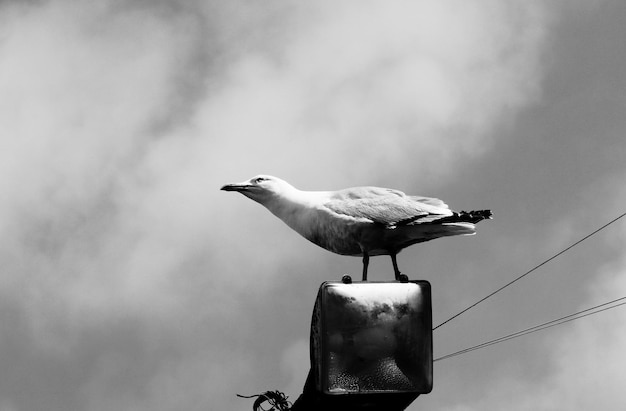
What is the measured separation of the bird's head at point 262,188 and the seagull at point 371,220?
214mm

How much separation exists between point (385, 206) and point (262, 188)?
1.36 metres

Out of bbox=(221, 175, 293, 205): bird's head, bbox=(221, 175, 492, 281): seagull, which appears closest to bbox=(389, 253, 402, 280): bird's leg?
bbox=(221, 175, 492, 281): seagull

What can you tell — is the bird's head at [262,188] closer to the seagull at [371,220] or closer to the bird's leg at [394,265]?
the seagull at [371,220]

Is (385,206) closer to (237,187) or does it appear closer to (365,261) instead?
(365,261)

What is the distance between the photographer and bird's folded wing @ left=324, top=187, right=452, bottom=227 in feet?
29.6

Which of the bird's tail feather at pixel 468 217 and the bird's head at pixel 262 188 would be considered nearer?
the bird's tail feather at pixel 468 217

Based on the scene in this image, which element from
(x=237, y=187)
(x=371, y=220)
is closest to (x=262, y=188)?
(x=237, y=187)

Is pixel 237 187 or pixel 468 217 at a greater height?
pixel 237 187

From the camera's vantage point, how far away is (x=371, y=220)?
8.98 m

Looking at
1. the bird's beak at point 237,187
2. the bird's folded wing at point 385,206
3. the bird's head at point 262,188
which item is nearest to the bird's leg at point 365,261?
the bird's folded wing at point 385,206

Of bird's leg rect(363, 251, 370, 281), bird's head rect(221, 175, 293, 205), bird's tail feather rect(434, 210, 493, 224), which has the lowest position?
bird's leg rect(363, 251, 370, 281)

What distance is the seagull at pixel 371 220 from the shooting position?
29.5ft

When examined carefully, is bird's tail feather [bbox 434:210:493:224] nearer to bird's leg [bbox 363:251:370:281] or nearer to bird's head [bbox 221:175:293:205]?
bird's leg [bbox 363:251:370:281]

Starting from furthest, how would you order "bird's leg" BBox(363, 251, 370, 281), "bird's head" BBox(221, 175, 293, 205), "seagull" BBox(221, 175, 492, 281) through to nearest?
"bird's head" BBox(221, 175, 293, 205) → "seagull" BBox(221, 175, 492, 281) → "bird's leg" BBox(363, 251, 370, 281)
